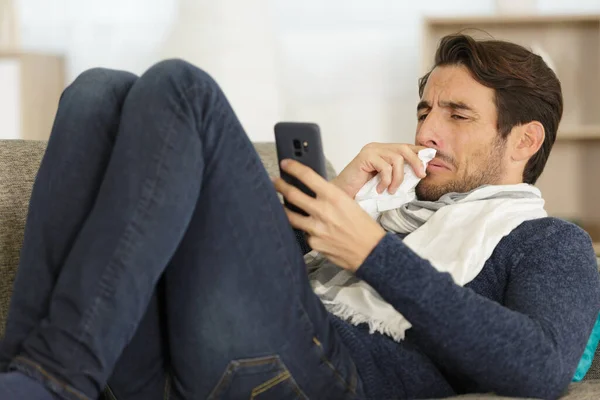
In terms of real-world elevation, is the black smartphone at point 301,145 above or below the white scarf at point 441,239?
above

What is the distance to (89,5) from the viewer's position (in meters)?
3.49

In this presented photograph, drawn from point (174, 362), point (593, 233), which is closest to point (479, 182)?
point (174, 362)

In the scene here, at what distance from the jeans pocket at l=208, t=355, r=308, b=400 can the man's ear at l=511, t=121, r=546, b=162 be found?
77 centimetres

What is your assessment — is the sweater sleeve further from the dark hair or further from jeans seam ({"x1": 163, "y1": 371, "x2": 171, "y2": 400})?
the dark hair

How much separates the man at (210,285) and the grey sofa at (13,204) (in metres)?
0.23

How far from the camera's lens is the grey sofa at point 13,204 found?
1.51 meters

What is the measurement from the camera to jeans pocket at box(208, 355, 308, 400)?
1.23 m

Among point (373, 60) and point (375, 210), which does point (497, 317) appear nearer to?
point (375, 210)

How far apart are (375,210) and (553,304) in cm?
40

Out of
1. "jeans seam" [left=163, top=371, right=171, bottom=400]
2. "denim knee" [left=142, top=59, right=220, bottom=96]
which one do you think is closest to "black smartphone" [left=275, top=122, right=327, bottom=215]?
"denim knee" [left=142, top=59, right=220, bottom=96]

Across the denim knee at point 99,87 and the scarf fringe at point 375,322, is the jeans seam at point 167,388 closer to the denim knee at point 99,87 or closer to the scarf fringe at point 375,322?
the scarf fringe at point 375,322

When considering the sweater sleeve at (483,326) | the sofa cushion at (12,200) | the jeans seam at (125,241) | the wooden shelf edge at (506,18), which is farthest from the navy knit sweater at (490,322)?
the wooden shelf edge at (506,18)

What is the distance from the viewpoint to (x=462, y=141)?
5.65ft

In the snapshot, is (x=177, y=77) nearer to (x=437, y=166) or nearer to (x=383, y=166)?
(x=383, y=166)
